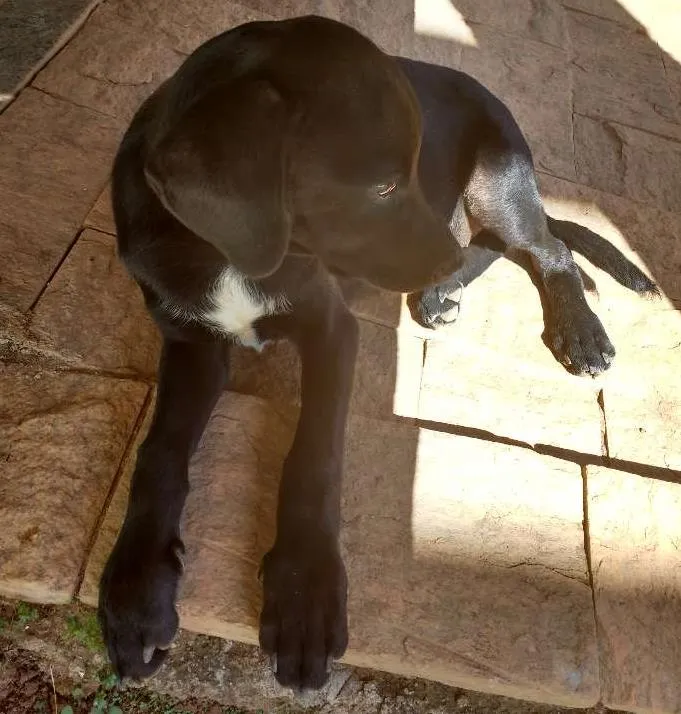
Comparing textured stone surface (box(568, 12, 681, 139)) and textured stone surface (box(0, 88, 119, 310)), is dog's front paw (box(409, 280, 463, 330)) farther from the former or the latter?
textured stone surface (box(568, 12, 681, 139))

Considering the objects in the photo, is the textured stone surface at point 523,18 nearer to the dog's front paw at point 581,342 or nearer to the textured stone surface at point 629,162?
the textured stone surface at point 629,162

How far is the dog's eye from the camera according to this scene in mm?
1524

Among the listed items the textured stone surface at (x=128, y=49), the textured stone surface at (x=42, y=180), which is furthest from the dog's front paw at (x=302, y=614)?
the textured stone surface at (x=128, y=49)

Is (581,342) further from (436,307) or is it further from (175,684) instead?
(175,684)

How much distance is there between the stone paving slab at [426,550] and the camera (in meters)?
1.68

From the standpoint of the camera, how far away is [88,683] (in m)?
1.76

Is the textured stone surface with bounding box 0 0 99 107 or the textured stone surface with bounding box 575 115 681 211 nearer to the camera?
the textured stone surface with bounding box 0 0 99 107

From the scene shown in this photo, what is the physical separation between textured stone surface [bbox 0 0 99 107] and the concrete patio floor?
12 mm

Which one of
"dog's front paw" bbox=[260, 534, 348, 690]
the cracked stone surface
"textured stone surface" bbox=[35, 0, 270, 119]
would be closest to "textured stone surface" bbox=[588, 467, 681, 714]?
the cracked stone surface

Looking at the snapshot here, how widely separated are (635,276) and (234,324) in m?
1.62

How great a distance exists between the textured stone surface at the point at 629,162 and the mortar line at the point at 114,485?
2.32 m

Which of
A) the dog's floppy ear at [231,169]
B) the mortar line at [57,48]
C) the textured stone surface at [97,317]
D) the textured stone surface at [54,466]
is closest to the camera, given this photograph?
the dog's floppy ear at [231,169]

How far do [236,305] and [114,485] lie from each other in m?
0.56

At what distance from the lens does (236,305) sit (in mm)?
1792
